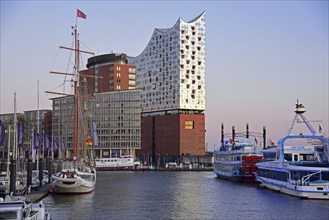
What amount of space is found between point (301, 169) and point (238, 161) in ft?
131

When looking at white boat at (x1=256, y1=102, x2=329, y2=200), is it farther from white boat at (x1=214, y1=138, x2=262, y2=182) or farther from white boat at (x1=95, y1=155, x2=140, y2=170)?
white boat at (x1=95, y1=155, x2=140, y2=170)

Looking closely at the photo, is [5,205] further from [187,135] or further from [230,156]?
[187,135]

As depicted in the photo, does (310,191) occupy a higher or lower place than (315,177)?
lower

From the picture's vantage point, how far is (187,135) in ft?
613

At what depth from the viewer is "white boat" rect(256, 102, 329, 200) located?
62.2 m

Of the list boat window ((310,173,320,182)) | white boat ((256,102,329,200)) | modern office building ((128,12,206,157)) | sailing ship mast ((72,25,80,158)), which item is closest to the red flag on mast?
sailing ship mast ((72,25,80,158))

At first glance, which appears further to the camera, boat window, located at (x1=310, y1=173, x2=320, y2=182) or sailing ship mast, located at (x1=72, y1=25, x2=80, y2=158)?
sailing ship mast, located at (x1=72, y1=25, x2=80, y2=158)

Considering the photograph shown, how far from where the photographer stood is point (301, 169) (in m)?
63.6

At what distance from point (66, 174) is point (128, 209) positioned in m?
17.6

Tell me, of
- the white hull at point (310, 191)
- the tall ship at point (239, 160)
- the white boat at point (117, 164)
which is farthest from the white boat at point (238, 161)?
the white boat at point (117, 164)

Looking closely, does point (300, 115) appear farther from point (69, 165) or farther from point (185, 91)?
point (185, 91)

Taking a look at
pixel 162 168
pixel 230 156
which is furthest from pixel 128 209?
pixel 162 168

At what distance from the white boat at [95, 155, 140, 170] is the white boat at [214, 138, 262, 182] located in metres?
67.1

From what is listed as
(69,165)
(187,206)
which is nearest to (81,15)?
(69,165)
